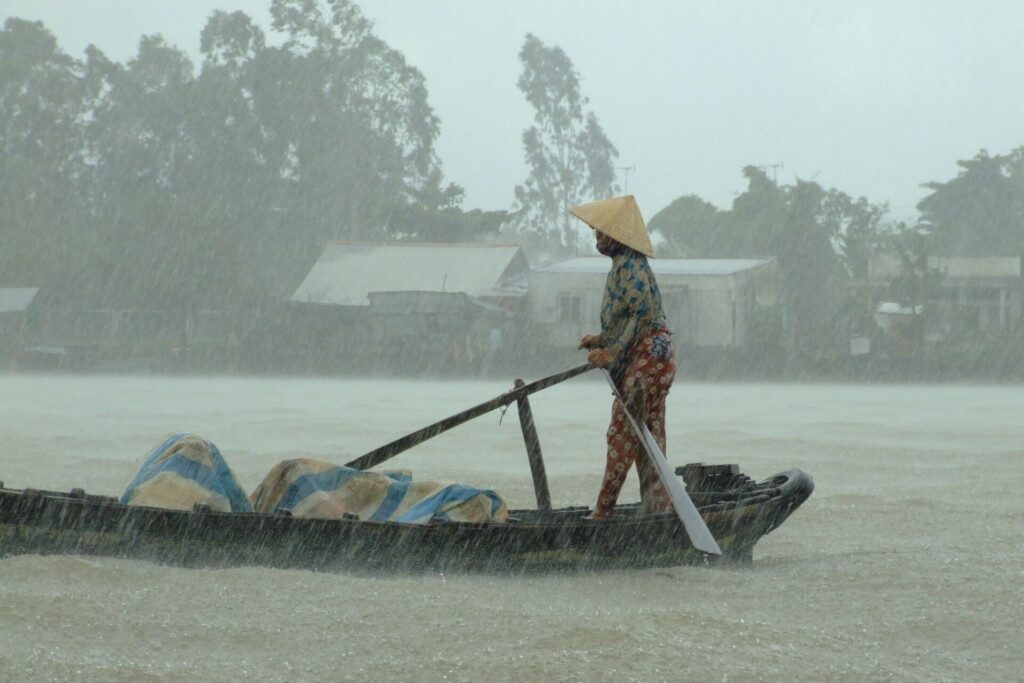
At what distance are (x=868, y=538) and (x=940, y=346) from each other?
22300mm

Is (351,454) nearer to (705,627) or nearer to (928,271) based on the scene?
(705,627)

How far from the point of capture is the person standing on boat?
5.30 meters

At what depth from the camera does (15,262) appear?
39.7m

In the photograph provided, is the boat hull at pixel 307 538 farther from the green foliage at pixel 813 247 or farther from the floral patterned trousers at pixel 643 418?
the green foliage at pixel 813 247

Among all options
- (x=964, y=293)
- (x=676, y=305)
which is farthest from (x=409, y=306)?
(x=964, y=293)

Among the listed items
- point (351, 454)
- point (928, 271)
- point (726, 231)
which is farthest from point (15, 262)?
point (351, 454)

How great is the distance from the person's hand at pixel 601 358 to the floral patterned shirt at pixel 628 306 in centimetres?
2

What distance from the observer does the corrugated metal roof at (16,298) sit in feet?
121

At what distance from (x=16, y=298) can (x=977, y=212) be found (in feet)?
97.3

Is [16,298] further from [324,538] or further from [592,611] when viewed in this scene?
[592,611]

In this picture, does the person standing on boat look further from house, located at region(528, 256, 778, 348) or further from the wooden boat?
house, located at region(528, 256, 778, 348)

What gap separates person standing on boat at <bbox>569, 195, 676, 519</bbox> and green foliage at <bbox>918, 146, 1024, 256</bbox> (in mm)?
34660

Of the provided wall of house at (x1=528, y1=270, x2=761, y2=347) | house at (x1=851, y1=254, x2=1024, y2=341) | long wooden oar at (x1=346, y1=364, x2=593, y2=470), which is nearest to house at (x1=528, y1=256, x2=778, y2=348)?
wall of house at (x1=528, y1=270, x2=761, y2=347)

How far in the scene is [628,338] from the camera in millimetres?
5270
